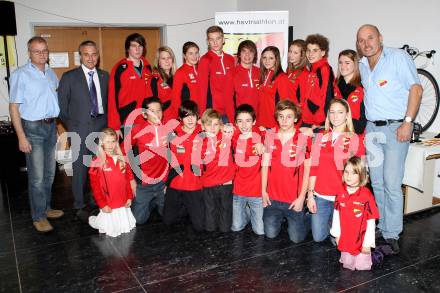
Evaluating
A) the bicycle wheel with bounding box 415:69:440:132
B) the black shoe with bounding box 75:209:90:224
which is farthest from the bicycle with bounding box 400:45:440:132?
the black shoe with bounding box 75:209:90:224

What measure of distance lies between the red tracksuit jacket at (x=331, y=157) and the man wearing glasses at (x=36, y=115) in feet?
7.56

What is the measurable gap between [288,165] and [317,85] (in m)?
0.86

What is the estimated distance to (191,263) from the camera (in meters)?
3.01

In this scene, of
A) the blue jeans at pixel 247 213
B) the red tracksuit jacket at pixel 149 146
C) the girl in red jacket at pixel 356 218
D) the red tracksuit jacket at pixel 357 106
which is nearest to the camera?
the girl in red jacket at pixel 356 218

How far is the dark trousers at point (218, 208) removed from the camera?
3588 millimetres

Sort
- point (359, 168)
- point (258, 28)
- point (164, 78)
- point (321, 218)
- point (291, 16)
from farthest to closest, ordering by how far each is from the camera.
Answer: point (291, 16) < point (258, 28) < point (164, 78) < point (321, 218) < point (359, 168)

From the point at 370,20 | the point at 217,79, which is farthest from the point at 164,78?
the point at 370,20

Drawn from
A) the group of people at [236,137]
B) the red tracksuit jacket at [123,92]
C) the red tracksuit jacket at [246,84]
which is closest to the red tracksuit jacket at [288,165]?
the group of people at [236,137]

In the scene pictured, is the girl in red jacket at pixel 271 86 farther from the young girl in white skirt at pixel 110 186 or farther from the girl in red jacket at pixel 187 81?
the young girl in white skirt at pixel 110 186

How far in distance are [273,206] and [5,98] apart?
444cm

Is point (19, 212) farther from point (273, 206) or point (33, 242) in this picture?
point (273, 206)

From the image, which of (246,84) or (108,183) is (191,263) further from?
(246,84)

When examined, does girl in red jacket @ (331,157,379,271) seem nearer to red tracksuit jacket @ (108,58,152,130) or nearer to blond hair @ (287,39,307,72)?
blond hair @ (287,39,307,72)

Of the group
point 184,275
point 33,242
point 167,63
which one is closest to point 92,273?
point 184,275
